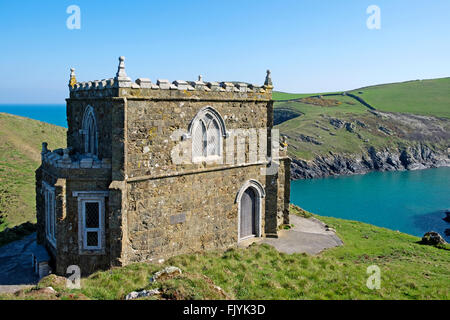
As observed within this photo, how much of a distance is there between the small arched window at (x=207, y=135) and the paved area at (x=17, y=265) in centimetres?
839

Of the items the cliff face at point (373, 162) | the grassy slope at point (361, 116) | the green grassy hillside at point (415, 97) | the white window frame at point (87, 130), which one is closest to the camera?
the white window frame at point (87, 130)

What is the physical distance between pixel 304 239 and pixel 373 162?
7416cm

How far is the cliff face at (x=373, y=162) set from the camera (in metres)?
77.9

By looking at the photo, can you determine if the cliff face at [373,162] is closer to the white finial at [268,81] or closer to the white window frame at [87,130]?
the white finial at [268,81]

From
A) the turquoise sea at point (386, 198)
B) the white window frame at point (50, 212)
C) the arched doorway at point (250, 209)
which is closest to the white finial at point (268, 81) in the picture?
the arched doorway at point (250, 209)

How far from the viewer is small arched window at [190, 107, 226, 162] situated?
16500 mm

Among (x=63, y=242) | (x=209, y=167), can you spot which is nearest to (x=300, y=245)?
(x=209, y=167)

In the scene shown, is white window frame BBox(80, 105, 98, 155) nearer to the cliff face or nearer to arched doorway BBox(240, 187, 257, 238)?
arched doorway BBox(240, 187, 257, 238)

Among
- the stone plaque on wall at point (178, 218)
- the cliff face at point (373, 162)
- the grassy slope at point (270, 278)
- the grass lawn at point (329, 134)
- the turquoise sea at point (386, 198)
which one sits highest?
the grass lawn at point (329, 134)

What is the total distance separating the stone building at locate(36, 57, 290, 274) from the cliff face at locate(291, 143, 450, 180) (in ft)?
191

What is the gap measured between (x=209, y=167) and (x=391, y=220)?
3858 cm

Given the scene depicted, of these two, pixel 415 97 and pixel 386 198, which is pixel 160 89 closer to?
pixel 386 198

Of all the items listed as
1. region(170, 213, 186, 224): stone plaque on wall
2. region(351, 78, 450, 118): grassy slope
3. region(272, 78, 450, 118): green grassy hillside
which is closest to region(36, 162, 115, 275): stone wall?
region(170, 213, 186, 224): stone plaque on wall

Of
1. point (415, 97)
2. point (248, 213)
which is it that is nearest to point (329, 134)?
point (415, 97)
